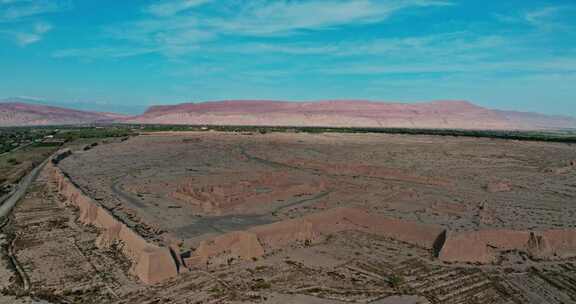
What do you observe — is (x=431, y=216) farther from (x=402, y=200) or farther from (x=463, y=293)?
(x=463, y=293)

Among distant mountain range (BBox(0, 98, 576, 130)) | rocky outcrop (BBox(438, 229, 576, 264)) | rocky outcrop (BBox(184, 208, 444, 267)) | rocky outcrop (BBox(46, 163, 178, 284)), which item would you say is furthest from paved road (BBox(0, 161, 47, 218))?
distant mountain range (BBox(0, 98, 576, 130))

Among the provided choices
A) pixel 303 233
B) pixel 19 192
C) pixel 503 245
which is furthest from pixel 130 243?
pixel 19 192

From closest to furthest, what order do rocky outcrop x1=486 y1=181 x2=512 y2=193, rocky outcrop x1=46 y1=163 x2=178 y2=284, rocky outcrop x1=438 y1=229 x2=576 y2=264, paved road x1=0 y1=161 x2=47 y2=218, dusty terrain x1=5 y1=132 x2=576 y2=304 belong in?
dusty terrain x1=5 y1=132 x2=576 y2=304 < rocky outcrop x1=46 y1=163 x2=178 y2=284 < rocky outcrop x1=438 y1=229 x2=576 y2=264 < paved road x1=0 y1=161 x2=47 y2=218 < rocky outcrop x1=486 y1=181 x2=512 y2=193

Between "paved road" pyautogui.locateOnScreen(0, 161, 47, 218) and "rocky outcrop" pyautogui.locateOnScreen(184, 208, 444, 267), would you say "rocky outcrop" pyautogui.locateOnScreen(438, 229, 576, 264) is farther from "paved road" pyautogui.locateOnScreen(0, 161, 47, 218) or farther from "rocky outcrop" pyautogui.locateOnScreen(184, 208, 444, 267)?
"paved road" pyautogui.locateOnScreen(0, 161, 47, 218)

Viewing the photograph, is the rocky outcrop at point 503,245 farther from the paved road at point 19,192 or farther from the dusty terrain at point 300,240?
the paved road at point 19,192

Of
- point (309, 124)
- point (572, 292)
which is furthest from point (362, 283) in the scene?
point (309, 124)

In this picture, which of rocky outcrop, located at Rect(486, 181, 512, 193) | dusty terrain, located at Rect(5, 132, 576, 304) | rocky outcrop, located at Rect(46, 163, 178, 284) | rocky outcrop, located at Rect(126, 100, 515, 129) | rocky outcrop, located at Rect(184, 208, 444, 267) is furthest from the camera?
rocky outcrop, located at Rect(126, 100, 515, 129)

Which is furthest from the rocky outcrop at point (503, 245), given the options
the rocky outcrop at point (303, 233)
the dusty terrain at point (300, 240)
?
the rocky outcrop at point (303, 233)
